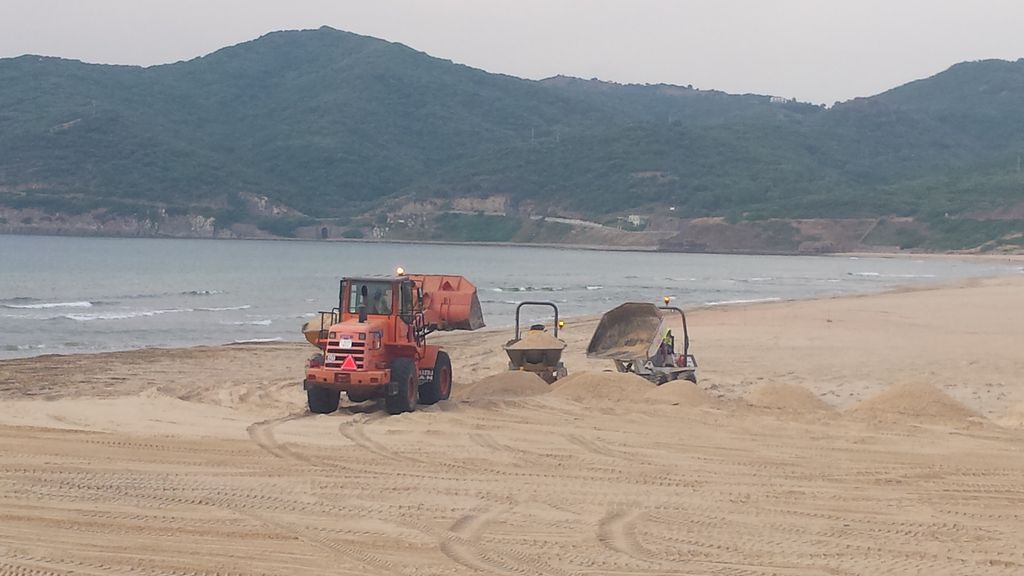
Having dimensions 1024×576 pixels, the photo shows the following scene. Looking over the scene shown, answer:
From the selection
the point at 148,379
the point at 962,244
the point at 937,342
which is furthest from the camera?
the point at 962,244

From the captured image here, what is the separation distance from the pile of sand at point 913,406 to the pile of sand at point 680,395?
194 cm

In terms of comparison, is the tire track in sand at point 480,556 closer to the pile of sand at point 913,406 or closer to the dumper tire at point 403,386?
the dumper tire at point 403,386

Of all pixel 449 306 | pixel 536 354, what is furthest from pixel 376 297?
pixel 536 354

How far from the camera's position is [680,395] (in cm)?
1568

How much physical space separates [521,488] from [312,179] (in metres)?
176

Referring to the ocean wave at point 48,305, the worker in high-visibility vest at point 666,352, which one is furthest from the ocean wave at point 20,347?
the worker in high-visibility vest at point 666,352

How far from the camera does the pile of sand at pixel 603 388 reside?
52.4ft

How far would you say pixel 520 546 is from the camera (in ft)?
27.7

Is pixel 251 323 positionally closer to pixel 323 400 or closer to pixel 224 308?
pixel 224 308

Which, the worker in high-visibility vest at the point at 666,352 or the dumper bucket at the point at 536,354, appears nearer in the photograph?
the dumper bucket at the point at 536,354

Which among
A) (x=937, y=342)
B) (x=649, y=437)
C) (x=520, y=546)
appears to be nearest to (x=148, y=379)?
(x=649, y=437)

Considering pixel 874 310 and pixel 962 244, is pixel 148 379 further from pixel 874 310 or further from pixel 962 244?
pixel 962 244

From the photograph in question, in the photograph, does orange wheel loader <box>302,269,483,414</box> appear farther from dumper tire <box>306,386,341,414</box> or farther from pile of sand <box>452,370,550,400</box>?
pile of sand <box>452,370,550,400</box>

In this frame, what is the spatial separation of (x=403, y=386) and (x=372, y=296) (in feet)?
3.99
